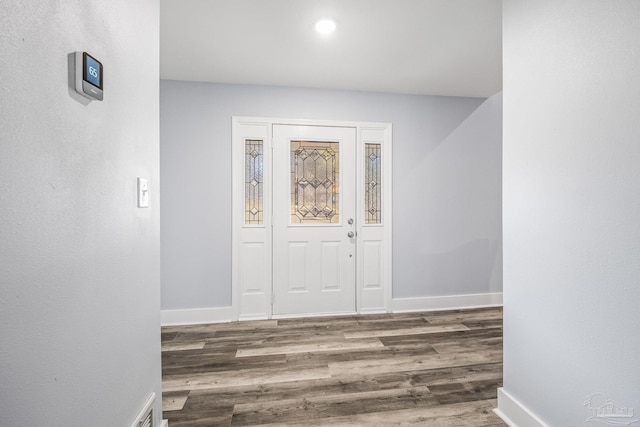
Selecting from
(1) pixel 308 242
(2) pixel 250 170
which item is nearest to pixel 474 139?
(1) pixel 308 242

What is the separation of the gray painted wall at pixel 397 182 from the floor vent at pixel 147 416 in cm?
174

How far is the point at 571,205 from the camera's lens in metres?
1.24

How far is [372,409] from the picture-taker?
1.68m

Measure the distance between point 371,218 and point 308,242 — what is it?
2.55 feet

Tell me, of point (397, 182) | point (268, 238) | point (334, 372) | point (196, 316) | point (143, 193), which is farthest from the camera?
point (397, 182)

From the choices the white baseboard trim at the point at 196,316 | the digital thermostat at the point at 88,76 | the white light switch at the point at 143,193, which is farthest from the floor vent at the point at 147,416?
the white baseboard trim at the point at 196,316

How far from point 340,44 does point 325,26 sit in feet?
0.87

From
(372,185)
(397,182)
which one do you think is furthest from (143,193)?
(397,182)

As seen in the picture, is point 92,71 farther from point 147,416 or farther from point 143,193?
point 147,416

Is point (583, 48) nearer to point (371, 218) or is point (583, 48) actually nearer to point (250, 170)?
point (371, 218)

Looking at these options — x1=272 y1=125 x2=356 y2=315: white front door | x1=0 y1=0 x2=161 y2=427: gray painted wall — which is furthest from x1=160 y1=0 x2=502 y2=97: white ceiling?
x1=0 y1=0 x2=161 y2=427: gray painted wall

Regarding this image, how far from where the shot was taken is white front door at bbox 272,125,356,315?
313cm

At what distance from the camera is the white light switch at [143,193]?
1.20 meters

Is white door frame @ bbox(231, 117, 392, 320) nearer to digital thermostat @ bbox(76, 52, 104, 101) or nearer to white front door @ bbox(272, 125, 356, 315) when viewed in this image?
white front door @ bbox(272, 125, 356, 315)
